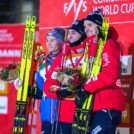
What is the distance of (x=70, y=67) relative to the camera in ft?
18.2

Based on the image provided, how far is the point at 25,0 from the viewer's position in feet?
24.1

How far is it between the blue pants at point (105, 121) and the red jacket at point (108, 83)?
4 cm

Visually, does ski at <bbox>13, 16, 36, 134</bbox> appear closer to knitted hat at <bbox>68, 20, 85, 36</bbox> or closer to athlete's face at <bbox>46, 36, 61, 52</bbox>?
athlete's face at <bbox>46, 36, 61, 52</bbox>

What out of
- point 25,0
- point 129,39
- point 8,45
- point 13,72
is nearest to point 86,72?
point 129,39

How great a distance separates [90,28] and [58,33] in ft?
1.60

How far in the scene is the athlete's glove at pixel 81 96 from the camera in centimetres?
513

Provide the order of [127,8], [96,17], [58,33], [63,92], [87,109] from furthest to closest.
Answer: [58,33] < [127,8] < [63,92] < [96,17] < [87,109]

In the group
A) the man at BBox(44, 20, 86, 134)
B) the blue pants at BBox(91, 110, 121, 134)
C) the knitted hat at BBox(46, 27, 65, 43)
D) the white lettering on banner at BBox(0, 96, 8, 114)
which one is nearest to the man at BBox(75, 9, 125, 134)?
the blue pants at BBox(91, 110, 121, 134)

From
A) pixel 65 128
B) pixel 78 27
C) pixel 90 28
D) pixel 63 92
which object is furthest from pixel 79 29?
pixel 65 128

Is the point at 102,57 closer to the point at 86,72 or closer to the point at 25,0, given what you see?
the point at 86,72

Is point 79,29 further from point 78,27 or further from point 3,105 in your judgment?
point 3,105

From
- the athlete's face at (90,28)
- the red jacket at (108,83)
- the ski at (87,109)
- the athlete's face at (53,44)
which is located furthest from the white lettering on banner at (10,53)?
the red jacket at (108,83)

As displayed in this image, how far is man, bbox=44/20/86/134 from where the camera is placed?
218 inches

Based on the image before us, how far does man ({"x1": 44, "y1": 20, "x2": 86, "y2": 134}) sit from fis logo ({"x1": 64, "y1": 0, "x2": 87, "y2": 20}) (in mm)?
210
